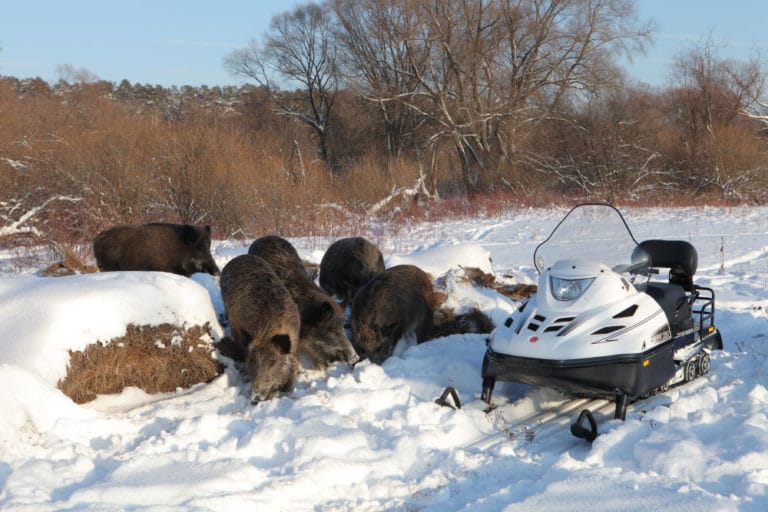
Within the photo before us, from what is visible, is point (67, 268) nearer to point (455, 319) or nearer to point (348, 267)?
point (348, 267)

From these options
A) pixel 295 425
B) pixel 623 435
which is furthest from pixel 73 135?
pixel 623 435

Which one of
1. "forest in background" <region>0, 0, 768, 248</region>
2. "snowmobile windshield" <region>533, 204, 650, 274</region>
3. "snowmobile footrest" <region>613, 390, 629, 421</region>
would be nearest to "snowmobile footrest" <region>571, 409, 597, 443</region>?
"snowmobile footrest" <region>613, 390, 629, 421</region>

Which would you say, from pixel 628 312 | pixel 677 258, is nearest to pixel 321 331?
pixel 628 312

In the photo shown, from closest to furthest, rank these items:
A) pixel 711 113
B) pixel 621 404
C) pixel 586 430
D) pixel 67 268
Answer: pixel 586 430 < pixel 621 404 < pixel 67 268 < pixel 711 113

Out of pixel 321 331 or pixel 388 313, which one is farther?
pixel 388 313

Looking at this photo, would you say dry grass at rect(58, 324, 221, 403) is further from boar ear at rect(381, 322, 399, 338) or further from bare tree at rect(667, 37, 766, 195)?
bare tree at rect(667, 37, 766, 195)

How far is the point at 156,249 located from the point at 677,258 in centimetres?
652

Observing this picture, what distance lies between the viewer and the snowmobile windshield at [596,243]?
6207 millimetres

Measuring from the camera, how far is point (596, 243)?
253 inches

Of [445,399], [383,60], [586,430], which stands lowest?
[586,430]

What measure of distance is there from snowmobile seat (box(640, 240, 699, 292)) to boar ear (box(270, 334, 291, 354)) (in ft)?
12.4

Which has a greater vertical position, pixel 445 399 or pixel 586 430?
pixel 445 399

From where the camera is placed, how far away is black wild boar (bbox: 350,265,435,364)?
719 centimetres

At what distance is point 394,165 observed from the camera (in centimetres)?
3019
